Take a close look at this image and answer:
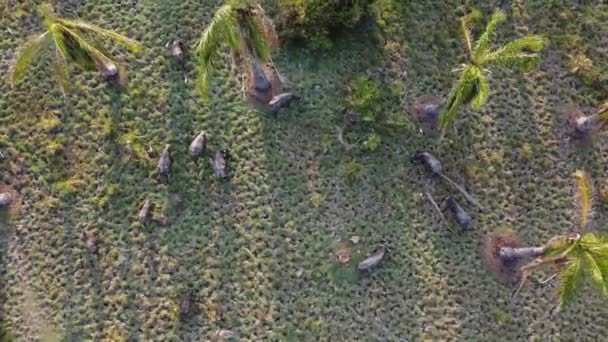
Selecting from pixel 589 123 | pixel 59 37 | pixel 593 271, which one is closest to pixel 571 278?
pixel 593 271

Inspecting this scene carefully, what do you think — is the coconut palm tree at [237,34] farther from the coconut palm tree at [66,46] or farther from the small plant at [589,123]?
the small plant at [589,123]

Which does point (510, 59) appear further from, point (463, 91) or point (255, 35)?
point (255, 35)

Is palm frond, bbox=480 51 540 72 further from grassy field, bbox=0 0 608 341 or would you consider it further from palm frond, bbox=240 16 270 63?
palm frond, bbox=240 16 270 63

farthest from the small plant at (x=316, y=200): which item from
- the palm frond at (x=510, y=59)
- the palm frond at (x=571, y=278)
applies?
the palm frond at (x=571, y=278)

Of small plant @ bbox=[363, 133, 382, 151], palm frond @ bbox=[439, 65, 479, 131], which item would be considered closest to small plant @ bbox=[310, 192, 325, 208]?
small plant @ bbox=[363, 133, 382, 151]

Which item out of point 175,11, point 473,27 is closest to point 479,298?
point 473,27

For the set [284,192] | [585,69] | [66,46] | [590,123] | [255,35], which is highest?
[66,46]

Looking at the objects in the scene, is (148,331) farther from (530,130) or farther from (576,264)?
(530,130)
